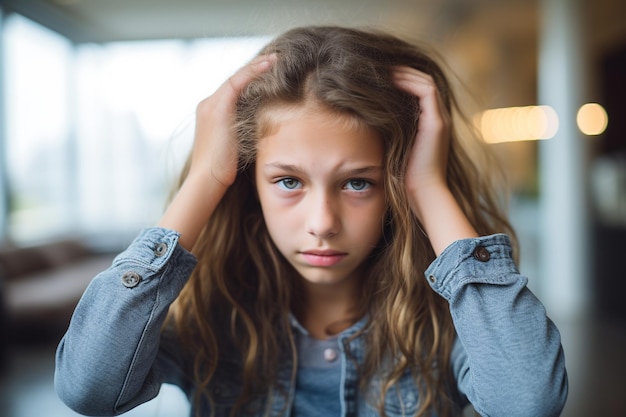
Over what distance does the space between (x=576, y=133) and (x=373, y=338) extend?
4653mm

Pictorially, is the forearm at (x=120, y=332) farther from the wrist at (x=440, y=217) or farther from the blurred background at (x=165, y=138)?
the blurred background at (x=165, y=138)

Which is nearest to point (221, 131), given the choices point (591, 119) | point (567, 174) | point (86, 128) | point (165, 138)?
point (165, 138)

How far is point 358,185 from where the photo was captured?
2.64ft

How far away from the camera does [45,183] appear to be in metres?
6.64

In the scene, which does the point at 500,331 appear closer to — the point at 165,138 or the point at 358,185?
the point at 358,185

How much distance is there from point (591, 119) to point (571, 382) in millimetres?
3049

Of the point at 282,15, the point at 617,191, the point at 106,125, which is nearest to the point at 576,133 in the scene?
the point at 617,191

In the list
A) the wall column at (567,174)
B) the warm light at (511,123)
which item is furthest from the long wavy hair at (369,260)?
the warm light at (511,123)

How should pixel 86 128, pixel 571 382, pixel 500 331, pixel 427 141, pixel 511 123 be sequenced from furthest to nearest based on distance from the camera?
1. pixel 511 123
2. pixel 86 128
3. pixel 571 382
4. pixel 427 141
5. pixel 500 331

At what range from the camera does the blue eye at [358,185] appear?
80 centimetres

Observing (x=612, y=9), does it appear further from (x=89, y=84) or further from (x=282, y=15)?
(x=282, y=15)

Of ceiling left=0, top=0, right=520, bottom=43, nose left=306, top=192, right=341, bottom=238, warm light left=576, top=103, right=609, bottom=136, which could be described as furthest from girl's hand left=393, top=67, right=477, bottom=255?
ceiling left=0, top=0, right=520, bottom=43

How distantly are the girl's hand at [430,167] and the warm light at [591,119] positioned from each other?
184 inches

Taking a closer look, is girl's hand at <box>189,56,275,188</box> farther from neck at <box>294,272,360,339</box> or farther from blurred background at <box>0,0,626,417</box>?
blurred background at <box>0,0,626,417</box>
